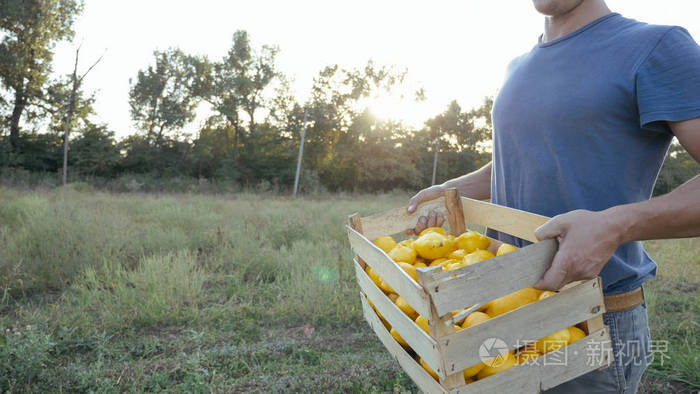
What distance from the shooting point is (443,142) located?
41.5 m

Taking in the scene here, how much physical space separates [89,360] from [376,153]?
32.6 meters

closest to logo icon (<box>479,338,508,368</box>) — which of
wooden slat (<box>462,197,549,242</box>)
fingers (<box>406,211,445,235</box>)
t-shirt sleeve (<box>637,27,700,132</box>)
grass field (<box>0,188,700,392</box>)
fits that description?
wooden slat (<box>462,197,549,242</box>)

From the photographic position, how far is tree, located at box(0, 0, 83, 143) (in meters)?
22.4

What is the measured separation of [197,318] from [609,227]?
145 inches

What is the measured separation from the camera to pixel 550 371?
95 cm

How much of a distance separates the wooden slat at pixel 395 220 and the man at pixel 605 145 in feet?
1.04

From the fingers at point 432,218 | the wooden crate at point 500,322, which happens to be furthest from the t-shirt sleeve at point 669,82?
→ the fingers at point 432,218

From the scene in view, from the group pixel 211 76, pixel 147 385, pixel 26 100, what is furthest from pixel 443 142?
pixel 147 385

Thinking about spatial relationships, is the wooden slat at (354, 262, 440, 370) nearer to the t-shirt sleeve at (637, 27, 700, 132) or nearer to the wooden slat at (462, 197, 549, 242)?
the wooden slat at (462, 197, 549, 242)

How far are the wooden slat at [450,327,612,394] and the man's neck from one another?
3.18 ft

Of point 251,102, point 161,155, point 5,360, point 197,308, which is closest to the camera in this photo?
point 5,360

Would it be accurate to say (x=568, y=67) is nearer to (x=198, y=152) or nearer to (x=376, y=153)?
(x=198, y=152)

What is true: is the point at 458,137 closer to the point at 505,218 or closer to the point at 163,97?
the point at 163,97

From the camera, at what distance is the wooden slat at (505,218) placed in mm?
1203
